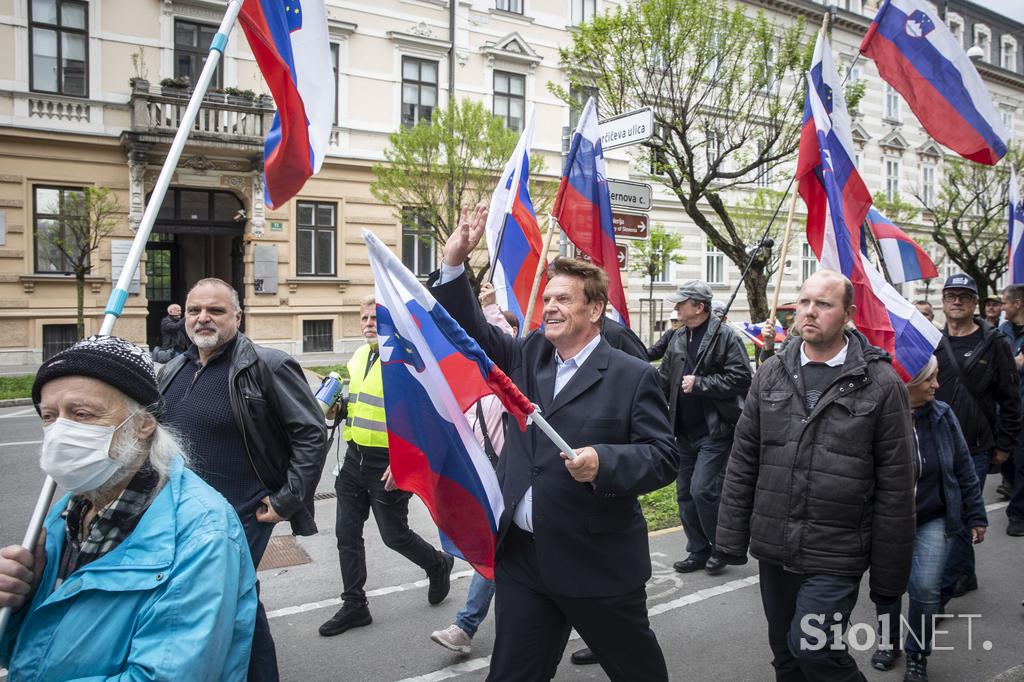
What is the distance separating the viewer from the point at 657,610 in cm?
518

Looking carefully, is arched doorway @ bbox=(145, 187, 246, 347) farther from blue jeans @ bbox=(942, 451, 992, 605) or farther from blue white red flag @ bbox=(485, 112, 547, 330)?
blue jeans @ bbox=(942, 451, 992, 605)

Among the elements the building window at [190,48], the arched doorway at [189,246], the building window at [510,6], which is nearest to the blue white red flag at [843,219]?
the arched doorway at [189,246]

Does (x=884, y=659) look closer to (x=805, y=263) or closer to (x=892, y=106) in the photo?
(x=805, y=263)

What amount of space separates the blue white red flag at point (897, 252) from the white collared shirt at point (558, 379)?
5.14 m

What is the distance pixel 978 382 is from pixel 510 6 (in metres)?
22.2

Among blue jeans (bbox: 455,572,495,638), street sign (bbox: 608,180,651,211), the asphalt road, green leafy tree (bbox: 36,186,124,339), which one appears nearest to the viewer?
the asphalt road

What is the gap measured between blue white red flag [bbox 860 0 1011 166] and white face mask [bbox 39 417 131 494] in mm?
6253

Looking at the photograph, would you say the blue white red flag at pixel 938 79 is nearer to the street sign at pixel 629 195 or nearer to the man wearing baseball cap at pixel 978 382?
the man wearing baseball cap at pixel 978 382

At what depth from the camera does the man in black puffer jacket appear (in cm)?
332

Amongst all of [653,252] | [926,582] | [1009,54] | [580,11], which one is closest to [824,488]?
[926,582]

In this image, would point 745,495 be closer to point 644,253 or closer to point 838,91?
point 838,91

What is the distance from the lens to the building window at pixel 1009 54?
4209 centimetres

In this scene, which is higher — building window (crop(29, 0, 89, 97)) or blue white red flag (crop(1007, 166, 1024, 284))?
building window (crop(29, 0, 89, 97))

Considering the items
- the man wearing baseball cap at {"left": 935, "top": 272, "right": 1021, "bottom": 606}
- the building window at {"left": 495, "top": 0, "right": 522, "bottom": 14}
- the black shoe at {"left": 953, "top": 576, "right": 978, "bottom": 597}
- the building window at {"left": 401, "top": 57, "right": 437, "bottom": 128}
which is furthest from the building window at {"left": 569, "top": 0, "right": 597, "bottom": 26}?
the black shoe at {"left": 953, "top": 576, "right": 978, "bottom": 597}
